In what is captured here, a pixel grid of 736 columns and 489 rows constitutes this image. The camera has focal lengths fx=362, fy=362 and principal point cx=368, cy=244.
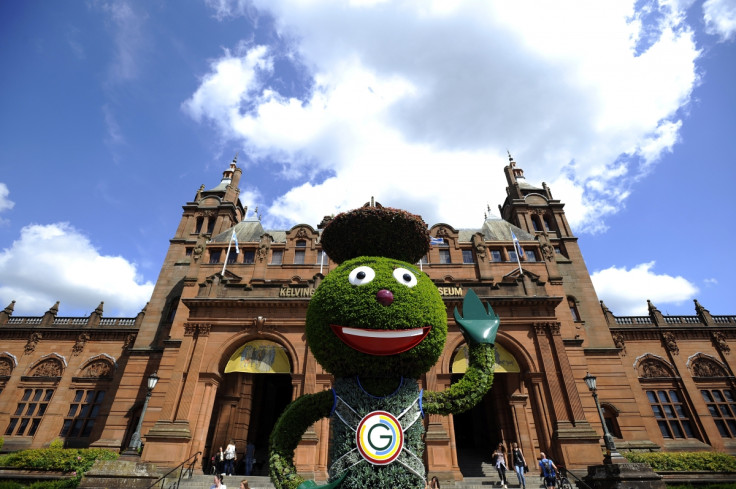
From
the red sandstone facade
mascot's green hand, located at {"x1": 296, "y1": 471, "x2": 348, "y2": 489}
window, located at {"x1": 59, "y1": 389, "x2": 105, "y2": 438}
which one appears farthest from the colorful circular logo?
window, located at {"x1": 59, "y1": 389, "x2": 105, "y2": 438}

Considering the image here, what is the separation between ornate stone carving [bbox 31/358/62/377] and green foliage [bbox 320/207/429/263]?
1137 inches

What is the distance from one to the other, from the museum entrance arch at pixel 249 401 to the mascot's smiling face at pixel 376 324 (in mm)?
13073

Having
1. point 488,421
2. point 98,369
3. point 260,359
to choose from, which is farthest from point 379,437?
point 98,369

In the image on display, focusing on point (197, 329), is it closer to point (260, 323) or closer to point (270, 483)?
point (260, 323)

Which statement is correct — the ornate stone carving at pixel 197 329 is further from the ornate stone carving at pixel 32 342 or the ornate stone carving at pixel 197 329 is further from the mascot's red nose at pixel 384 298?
the ornate stone carving at pixel 32 342

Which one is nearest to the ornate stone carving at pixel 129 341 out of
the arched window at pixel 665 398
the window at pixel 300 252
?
the window at pixel 300 252

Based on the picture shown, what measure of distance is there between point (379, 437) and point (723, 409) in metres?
30.9

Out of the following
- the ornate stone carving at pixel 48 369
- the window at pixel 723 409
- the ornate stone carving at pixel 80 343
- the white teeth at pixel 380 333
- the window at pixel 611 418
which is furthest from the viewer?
the ornate stone carving at pixel 80 343

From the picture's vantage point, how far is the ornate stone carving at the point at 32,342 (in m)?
26.5

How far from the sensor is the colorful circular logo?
5.69m

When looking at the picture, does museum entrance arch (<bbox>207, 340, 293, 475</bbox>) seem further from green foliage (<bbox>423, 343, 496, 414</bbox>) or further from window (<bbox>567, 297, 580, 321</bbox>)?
window (<bbox>567, 297, 580, 321</bbox>)

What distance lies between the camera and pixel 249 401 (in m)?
22.1

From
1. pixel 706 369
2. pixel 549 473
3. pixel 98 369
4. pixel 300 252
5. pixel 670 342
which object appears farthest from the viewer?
pixel 300 252

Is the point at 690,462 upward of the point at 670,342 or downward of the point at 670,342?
downward
